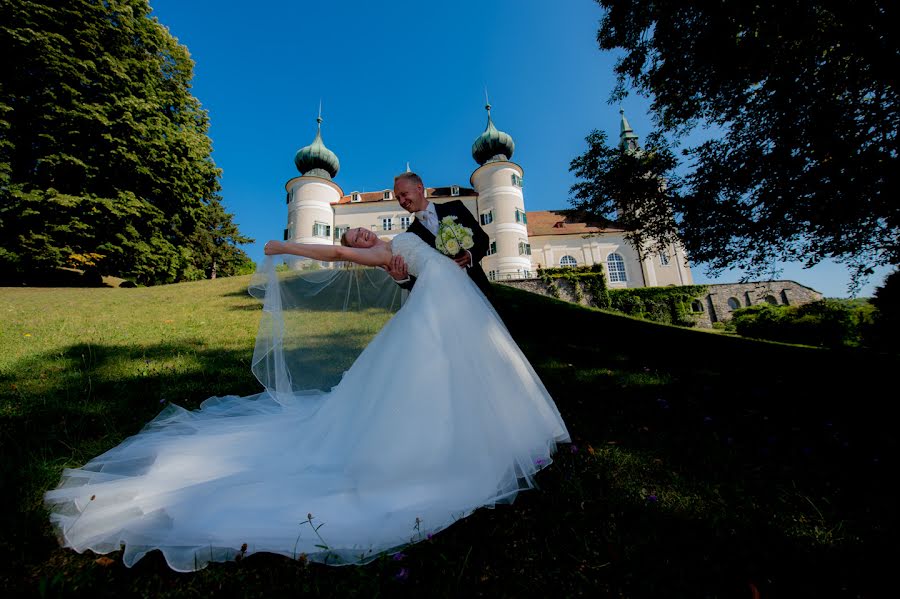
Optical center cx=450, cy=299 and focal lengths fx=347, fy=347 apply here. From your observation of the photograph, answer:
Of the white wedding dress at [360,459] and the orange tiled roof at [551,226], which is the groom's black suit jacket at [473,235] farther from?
the orange tiled roof at [551,226]

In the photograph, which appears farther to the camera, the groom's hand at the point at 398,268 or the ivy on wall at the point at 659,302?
the ivy on wall at the point at 659,302

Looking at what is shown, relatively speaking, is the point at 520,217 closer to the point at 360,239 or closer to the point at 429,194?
the point at 429,194

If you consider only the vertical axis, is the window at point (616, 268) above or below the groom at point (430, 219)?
above

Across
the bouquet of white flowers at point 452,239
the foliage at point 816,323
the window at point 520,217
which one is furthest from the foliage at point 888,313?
the window at point 520,217

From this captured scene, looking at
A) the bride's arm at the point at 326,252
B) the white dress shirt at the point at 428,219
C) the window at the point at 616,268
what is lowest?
the bride's arm at the point at 326,252

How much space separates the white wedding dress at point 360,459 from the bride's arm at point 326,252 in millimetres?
414

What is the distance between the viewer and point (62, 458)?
2762mm

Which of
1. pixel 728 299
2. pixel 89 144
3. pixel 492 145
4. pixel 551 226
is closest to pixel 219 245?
pixel 89 144

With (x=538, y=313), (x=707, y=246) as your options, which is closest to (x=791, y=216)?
(x=707, y=246)

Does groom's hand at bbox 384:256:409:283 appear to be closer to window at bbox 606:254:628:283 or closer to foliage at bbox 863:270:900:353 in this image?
foliage at bbox 863:270:900:353

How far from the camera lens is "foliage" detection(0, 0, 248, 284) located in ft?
56.1

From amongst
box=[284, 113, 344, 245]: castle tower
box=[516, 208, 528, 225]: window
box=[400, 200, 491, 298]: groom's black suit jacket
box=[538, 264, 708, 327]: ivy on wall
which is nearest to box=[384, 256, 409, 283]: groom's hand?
box=[400, 200, 491, 298]: groom's black suit jacket

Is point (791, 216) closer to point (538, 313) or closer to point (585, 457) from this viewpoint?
point (538, 313)

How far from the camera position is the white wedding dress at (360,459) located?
6.57 ft
